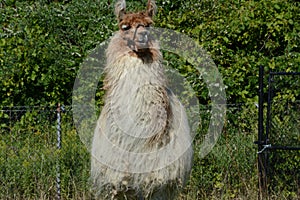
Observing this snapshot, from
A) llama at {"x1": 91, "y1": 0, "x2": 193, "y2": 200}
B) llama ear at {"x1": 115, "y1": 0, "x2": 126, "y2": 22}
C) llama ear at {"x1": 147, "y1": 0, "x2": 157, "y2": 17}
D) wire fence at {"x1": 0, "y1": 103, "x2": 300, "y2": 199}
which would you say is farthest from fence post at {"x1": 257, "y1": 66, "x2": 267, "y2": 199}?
llama ear at {"x1": 115, "y1": 0, "x2": 126, "y2": 22}

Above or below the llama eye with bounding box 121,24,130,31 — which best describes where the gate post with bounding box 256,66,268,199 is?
below

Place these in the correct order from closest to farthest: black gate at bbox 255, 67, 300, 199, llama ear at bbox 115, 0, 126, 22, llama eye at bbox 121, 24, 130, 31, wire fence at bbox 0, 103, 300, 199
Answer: llama eye at bbox 121, 24, 130, 31 < llama ear at bbox 115, 0, 126, 22 < black gate at bbox 255, 67, 300, 199 < wire fence at bbox 0, 103, 300, 199

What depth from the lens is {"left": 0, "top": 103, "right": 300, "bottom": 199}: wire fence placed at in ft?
23.0

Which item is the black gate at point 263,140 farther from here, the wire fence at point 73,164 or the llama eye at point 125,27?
the llama eye at point 125,27

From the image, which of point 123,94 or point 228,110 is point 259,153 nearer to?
point 228,110

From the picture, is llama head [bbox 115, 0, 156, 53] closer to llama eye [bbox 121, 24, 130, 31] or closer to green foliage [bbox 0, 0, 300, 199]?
llama eye [bbox 121, 24, 130, 31]

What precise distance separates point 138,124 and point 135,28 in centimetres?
72

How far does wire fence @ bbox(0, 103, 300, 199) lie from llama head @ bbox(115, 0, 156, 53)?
2.62 m

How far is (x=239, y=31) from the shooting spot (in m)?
8.53

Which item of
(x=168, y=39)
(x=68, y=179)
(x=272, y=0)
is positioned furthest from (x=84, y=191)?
(x=272, y=0)

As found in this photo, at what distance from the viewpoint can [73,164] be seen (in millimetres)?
7199

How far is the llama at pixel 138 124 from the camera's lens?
4586mm

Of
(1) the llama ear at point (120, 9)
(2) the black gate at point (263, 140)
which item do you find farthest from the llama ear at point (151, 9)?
(2) the black gate at point (263, 140)

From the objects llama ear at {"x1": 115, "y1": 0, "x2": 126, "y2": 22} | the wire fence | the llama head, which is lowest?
the wire fence
